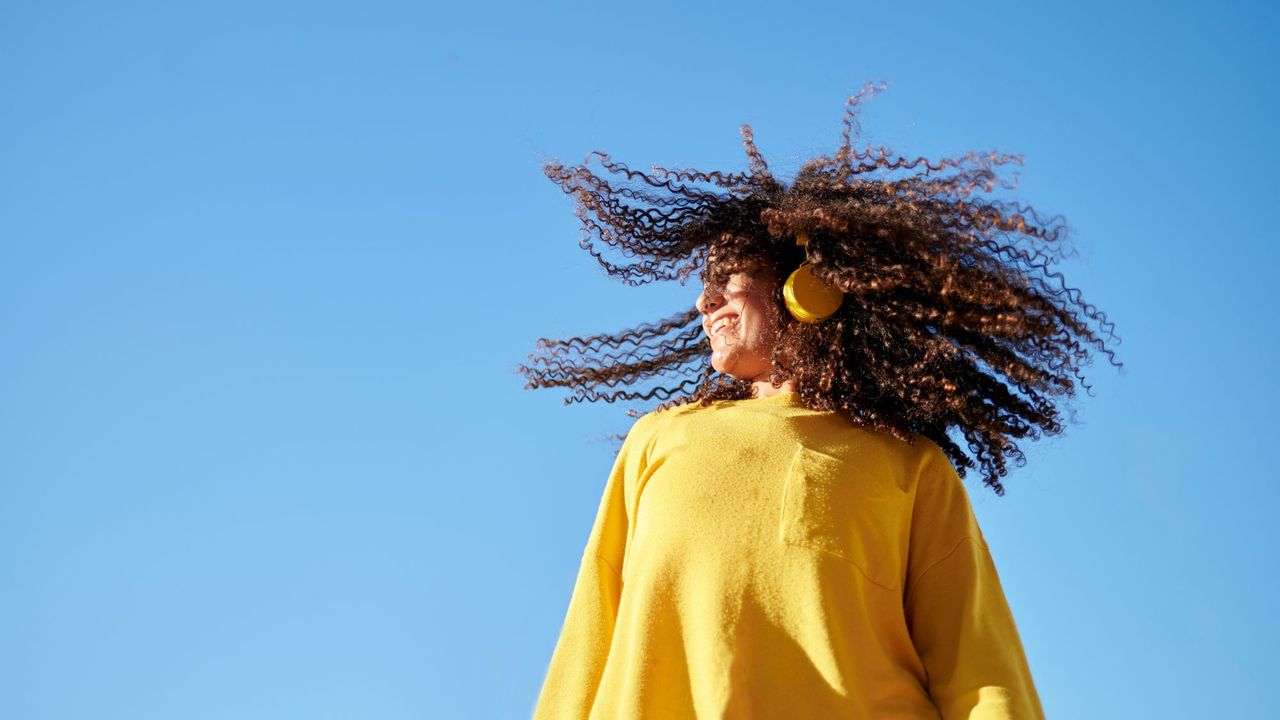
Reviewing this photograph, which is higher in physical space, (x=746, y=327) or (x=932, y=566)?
(x=746, y=327)

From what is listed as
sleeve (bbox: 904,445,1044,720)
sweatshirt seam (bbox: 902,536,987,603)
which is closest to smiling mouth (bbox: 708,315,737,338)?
sleeve (bbox: 904,445,1044,720)

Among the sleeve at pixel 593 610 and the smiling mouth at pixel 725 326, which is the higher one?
the smiling mouth at pixel 725 326

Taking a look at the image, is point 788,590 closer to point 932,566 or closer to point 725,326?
point 932,566

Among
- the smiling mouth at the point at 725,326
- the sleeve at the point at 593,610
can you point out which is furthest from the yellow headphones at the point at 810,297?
the sleeve at the point at 593,610

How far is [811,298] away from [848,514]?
1.94ft

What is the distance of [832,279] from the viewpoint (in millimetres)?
3447

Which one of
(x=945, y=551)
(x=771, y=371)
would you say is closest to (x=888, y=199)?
(x=771, y=371)

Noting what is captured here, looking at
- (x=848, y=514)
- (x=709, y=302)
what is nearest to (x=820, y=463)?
(x=848, y=514)

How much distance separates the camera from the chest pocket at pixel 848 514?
3.13 meters

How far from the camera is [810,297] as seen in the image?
3.49 metres

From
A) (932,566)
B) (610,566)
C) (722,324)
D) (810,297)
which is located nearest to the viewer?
(932,566)

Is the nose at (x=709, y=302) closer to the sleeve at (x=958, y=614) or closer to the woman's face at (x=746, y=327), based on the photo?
the woman's face at (x=746, y=327)

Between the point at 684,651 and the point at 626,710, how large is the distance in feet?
0.60

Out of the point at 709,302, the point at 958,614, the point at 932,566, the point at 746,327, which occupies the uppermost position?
the point at 709,302
